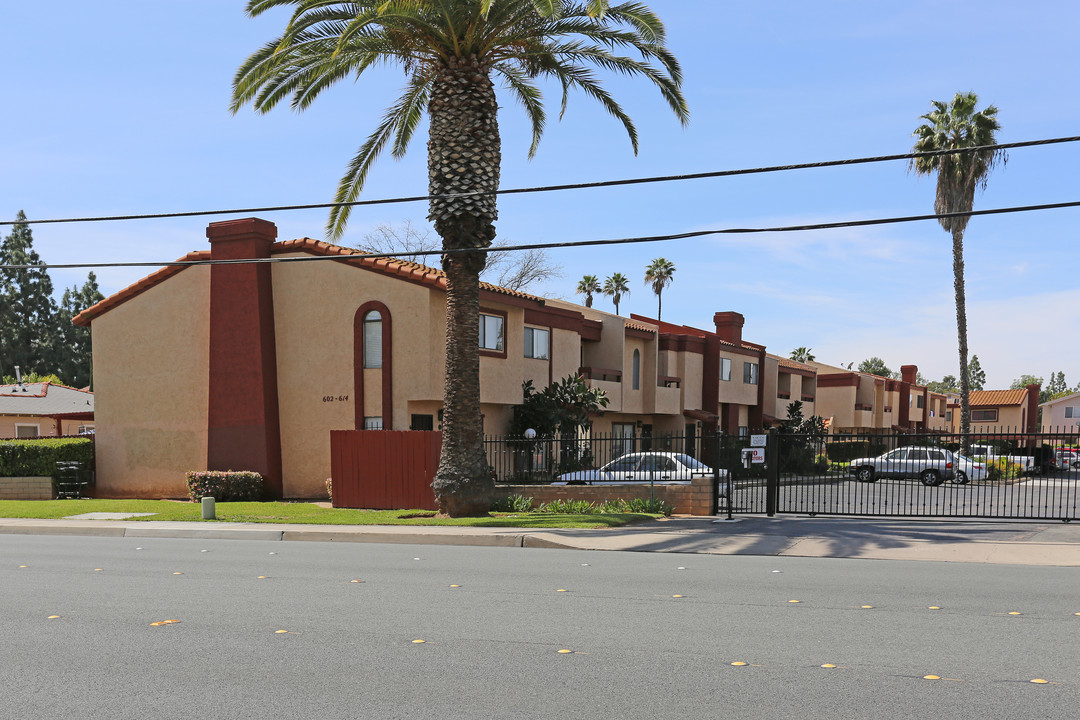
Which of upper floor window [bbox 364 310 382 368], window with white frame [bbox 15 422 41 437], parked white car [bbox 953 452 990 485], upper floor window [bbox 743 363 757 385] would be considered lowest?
parked white car [bbox 953 452 990 485]

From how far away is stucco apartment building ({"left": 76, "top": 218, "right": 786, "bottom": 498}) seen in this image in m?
26.7

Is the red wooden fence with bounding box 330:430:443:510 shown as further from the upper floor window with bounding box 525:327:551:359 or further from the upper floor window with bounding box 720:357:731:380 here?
the upper floor window with bounding box 720:357:731:380

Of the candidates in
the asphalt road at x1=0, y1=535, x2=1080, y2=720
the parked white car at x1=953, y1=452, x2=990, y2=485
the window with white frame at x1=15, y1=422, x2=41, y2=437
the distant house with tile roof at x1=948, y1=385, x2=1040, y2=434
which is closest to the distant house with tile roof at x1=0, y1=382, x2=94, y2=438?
the window with white frame at x1=15, y1=422, x2=41, y2=437

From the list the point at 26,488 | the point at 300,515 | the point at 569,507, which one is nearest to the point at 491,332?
the point at 569,507

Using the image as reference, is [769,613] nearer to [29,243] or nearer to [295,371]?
[295,371]

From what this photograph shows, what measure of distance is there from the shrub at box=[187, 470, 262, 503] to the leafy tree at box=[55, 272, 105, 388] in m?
50.2

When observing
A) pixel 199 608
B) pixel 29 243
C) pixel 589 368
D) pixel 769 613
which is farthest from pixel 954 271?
pixel 29 243

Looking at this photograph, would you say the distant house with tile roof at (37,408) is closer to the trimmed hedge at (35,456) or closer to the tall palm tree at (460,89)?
the trimmed hedge at (35,456)

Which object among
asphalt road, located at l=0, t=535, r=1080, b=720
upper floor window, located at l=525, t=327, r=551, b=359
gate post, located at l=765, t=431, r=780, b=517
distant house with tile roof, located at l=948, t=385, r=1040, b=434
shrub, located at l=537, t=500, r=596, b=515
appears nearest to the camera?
asphalt road, located at l=0, t=535, r=1080, b=720

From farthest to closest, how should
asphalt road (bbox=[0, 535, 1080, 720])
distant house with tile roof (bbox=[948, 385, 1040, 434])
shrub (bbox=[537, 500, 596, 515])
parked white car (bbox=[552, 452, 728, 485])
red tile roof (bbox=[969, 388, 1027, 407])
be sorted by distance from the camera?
distant house with tile roof (bbox=[948, 385, 1040, 434]), red tile roof (bbox=[969, 388, 1027, 407]), parked white car (bbox=[552, 452, 728, 485]), shrub (bbox=[537, 500, 596, 515]), asphalt road (bbox=[0, 535, 1080, 720])

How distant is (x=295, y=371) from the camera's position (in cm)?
2820

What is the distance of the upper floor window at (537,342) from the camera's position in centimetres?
3044

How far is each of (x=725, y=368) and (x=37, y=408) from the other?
31513mm

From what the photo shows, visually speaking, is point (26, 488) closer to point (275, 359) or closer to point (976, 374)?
point (275, 359)
